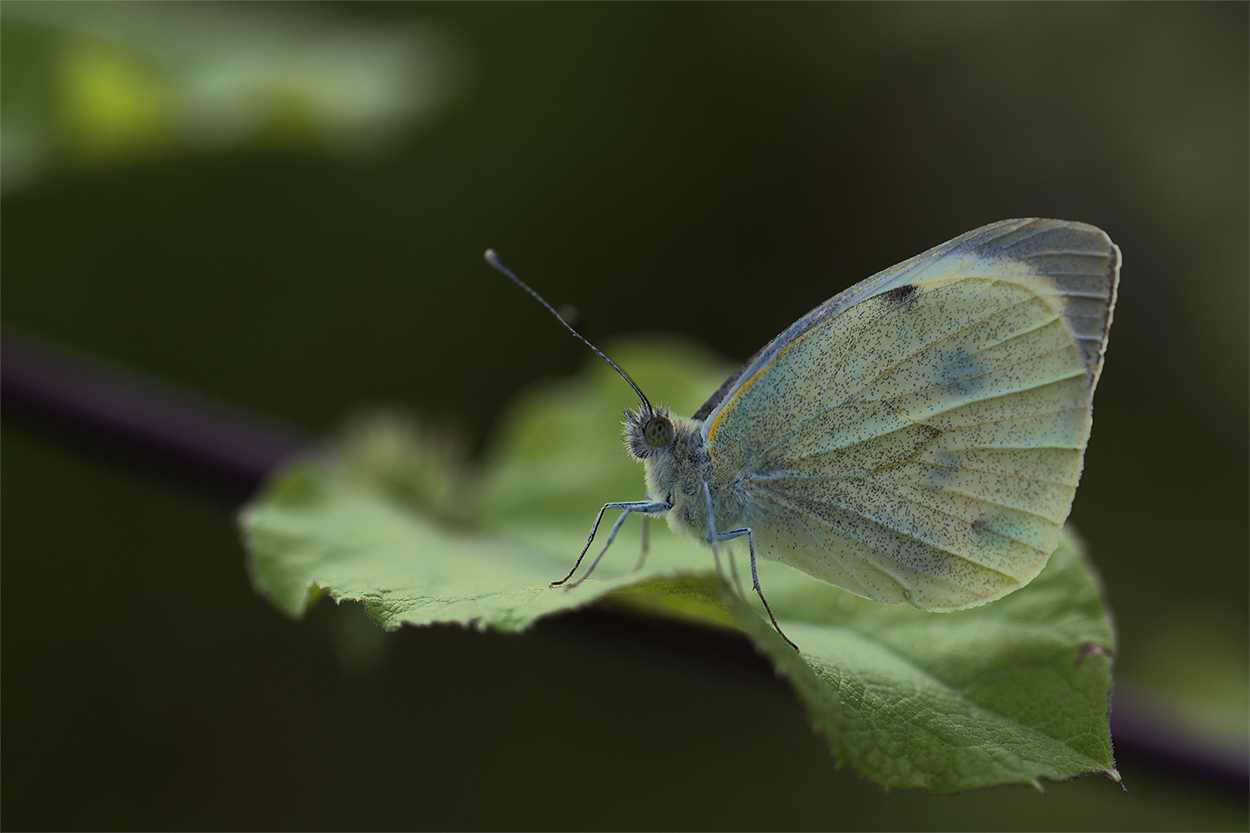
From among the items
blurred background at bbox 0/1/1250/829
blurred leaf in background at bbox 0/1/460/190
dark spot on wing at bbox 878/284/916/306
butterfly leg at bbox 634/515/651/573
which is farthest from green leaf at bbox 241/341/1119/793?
blurred background at bbox 0/1/1250/829

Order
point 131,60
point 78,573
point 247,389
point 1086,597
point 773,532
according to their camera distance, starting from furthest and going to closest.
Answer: point 247,389
point 78,573
point 131,60
point 773,532
point 1086,597

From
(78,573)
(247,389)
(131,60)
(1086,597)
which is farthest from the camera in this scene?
(247,389)

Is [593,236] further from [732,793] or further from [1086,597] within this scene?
[1086,597]

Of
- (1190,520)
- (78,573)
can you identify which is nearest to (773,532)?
(1190,520)

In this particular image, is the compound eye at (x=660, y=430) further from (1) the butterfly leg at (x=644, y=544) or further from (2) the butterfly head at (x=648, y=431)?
(1) the butterfly leg at (x=644, y=544)

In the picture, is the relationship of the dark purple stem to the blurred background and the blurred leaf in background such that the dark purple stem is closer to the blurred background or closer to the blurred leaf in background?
the blurred leaf in background

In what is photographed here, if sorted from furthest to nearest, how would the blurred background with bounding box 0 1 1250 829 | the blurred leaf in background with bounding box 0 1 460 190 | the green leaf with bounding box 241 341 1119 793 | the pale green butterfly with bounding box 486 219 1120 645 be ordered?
the blurred background with bounding box 0 1 1250 829 → the blurred leaf in background with bounding box 0 1 460 190 → the pale green butterfly with bounding box 486 219 1120 645 → the green leaf with bounding box 241 341 1119 793
